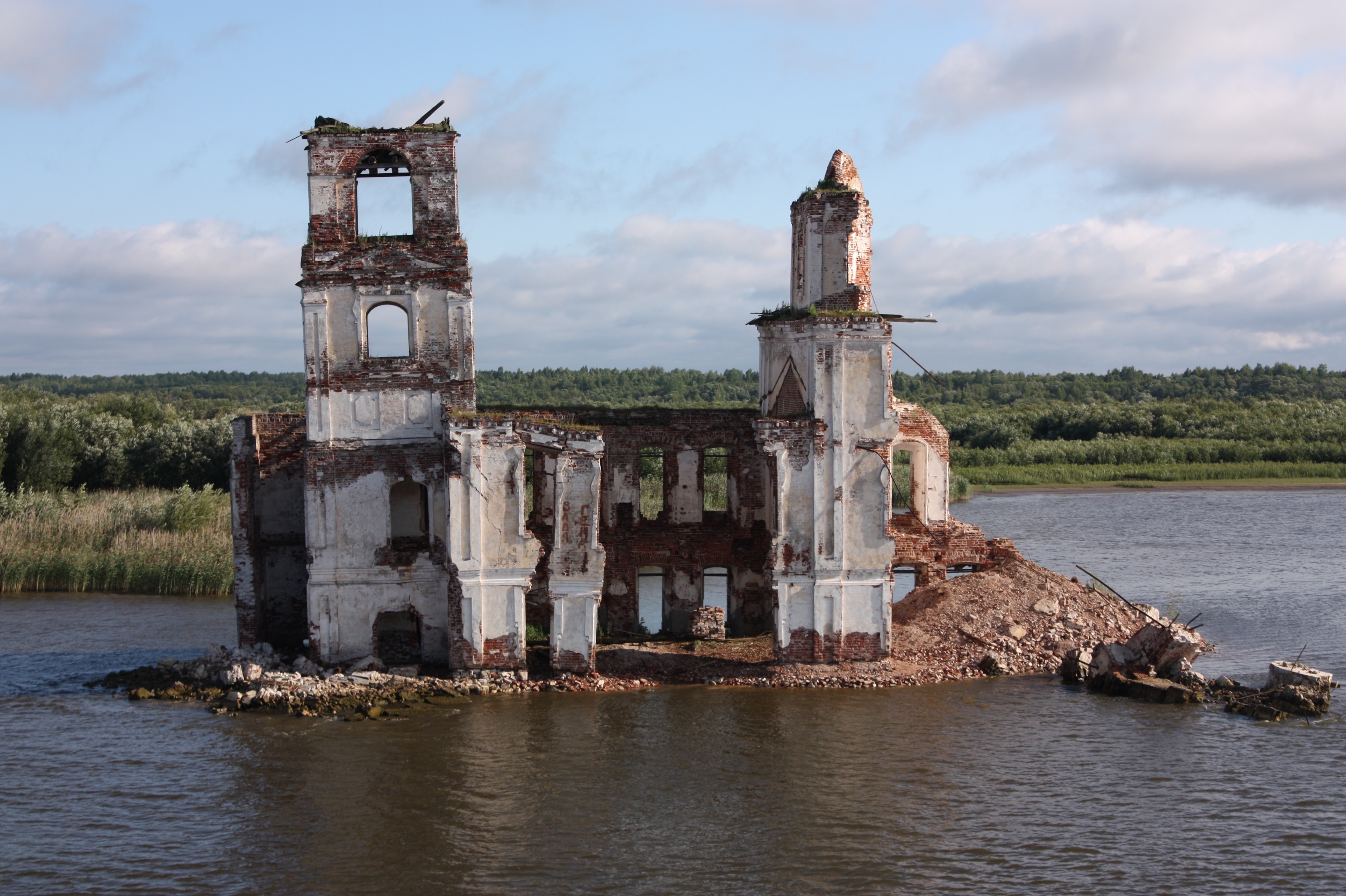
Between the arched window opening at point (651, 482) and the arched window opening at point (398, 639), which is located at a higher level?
the arched window opening at point (651, 482)

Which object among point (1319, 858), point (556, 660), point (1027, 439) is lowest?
point (1319, 858)

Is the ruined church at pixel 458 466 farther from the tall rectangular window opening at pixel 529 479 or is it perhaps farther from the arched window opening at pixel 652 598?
the tall rectangular window opening at pixel 529 479

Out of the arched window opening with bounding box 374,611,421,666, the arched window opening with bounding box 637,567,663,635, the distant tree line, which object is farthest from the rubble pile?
the distant tree line

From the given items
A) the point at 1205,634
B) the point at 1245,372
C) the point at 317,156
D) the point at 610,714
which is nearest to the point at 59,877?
the point at 610,714

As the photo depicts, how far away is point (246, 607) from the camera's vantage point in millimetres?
23828

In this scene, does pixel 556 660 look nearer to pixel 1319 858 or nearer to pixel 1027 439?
pixel 1319 858

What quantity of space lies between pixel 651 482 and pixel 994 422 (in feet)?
120

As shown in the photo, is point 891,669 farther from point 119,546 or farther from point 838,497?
point 119,546

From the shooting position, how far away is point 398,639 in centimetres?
2409

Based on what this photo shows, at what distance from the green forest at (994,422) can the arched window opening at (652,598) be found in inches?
179

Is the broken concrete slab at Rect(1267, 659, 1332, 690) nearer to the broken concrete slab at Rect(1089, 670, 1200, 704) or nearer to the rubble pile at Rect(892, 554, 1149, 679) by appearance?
the broken concrete slab at Rect(1089, 670, 1200, 704)

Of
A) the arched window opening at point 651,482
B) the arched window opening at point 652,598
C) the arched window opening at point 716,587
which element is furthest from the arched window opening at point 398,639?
the arched window opening at point 651,482

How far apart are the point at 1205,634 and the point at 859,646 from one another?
928cm

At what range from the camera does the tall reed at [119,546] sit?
33125 millimetres
